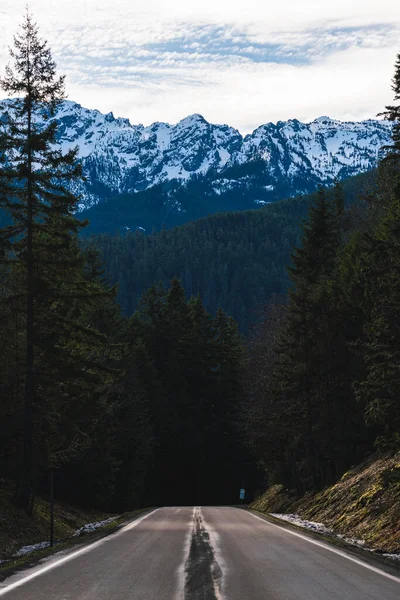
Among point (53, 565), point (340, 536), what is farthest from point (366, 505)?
point (53, 565)

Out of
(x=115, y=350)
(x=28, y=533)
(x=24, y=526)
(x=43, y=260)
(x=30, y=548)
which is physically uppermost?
(x=43, y=260)

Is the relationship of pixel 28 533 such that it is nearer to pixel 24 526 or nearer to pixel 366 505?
pixel 24 526

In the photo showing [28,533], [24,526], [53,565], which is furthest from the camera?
[24,526]

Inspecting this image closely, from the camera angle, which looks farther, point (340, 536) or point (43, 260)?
point (43, 260)

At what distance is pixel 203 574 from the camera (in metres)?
12.4

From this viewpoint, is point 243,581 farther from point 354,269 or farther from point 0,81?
point 354,269

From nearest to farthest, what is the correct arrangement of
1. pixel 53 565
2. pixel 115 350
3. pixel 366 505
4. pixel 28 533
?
pixel 53 565 < pixel 28 533 < pixel 366 505 < pixel 115 350

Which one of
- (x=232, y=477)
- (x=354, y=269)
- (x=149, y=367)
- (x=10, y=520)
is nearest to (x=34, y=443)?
(x=10, y=520)

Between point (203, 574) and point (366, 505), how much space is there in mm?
12573

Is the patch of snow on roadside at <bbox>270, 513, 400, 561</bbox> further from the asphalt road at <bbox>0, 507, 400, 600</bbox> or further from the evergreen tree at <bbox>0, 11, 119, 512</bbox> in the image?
the evergreen tree at <bbox>0, 11, 119, 512</bbox>

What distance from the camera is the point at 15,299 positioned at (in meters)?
24.6

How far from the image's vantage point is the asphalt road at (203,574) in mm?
10484

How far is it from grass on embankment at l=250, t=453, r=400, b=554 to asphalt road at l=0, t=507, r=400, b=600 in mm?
1976

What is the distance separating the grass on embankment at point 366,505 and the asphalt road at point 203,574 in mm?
1976
